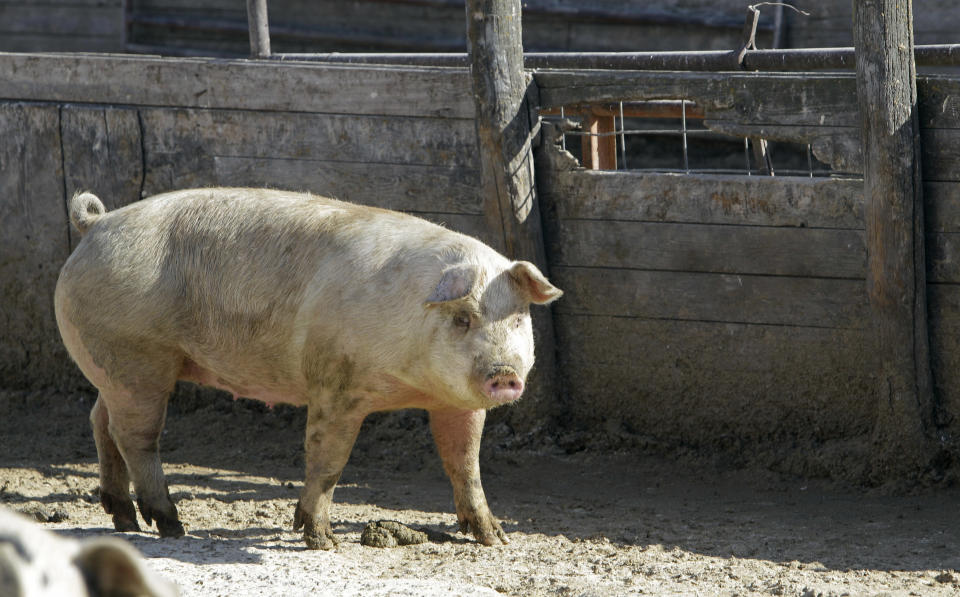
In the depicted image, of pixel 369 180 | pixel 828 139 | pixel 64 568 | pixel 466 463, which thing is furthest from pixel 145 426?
pixel 64 568

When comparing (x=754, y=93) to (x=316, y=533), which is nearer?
(x=316, y=533)

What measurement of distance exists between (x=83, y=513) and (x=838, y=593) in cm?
299

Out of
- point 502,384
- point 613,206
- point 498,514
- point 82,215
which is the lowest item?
point 498,514

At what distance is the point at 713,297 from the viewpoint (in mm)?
5414

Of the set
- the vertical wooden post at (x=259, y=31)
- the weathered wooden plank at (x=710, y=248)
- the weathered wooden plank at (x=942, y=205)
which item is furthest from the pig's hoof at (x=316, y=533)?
the vertical wooden post at (x=259, y=31)

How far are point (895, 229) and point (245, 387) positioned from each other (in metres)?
2.59

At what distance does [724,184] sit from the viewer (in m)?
5.29

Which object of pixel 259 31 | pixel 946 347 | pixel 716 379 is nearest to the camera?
pixel 946 347

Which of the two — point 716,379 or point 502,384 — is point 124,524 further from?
point 716,379

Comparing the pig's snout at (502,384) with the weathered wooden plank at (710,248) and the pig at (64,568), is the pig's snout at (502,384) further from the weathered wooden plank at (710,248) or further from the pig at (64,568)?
the pig at (64,568)

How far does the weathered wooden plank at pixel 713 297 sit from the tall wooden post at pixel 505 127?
8.7 inches

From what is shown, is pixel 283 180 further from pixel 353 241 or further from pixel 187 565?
pixel 187 565

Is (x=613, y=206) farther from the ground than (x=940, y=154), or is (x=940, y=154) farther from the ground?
(x=940, y=154)

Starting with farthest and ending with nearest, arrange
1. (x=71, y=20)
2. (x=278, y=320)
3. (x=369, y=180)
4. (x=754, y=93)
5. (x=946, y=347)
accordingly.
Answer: (x=71, y=20), (x=369, y=180), (x=754, y=93), (x=946, y=347), (x=278, y=320)
